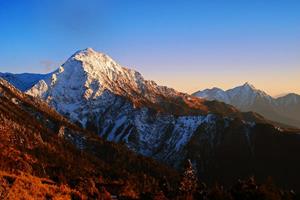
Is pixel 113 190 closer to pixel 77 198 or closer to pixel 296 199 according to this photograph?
pixel 77 198

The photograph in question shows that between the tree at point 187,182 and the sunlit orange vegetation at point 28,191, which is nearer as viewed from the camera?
the sunlit orange vegetation at point 28,191

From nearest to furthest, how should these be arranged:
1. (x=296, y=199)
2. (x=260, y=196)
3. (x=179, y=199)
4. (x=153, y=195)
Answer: (x=153, y=195)
(x=179, y=199)
(x=260, y=196)
(x=296, y=199)

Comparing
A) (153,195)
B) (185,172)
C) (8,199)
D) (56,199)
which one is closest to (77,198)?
(56,199)

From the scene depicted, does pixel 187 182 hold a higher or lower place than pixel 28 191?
lower

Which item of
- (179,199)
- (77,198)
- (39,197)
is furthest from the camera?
(179,199)

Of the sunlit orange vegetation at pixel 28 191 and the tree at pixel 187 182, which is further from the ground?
the sunlit orange vegetation at pixel 28 191

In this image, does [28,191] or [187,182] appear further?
[187,182]

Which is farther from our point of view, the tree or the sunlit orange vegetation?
the tree

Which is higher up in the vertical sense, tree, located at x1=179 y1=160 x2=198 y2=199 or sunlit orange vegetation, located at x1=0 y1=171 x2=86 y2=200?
sunlit orange vegetation, located at x1=0 y1=171 x2=86 y2=200

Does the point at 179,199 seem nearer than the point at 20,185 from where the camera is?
No

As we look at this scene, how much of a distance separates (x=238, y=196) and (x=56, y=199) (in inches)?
2576

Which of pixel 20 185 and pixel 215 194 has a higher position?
pixel 20 185

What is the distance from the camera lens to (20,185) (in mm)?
41375

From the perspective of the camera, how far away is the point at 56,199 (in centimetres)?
4044
